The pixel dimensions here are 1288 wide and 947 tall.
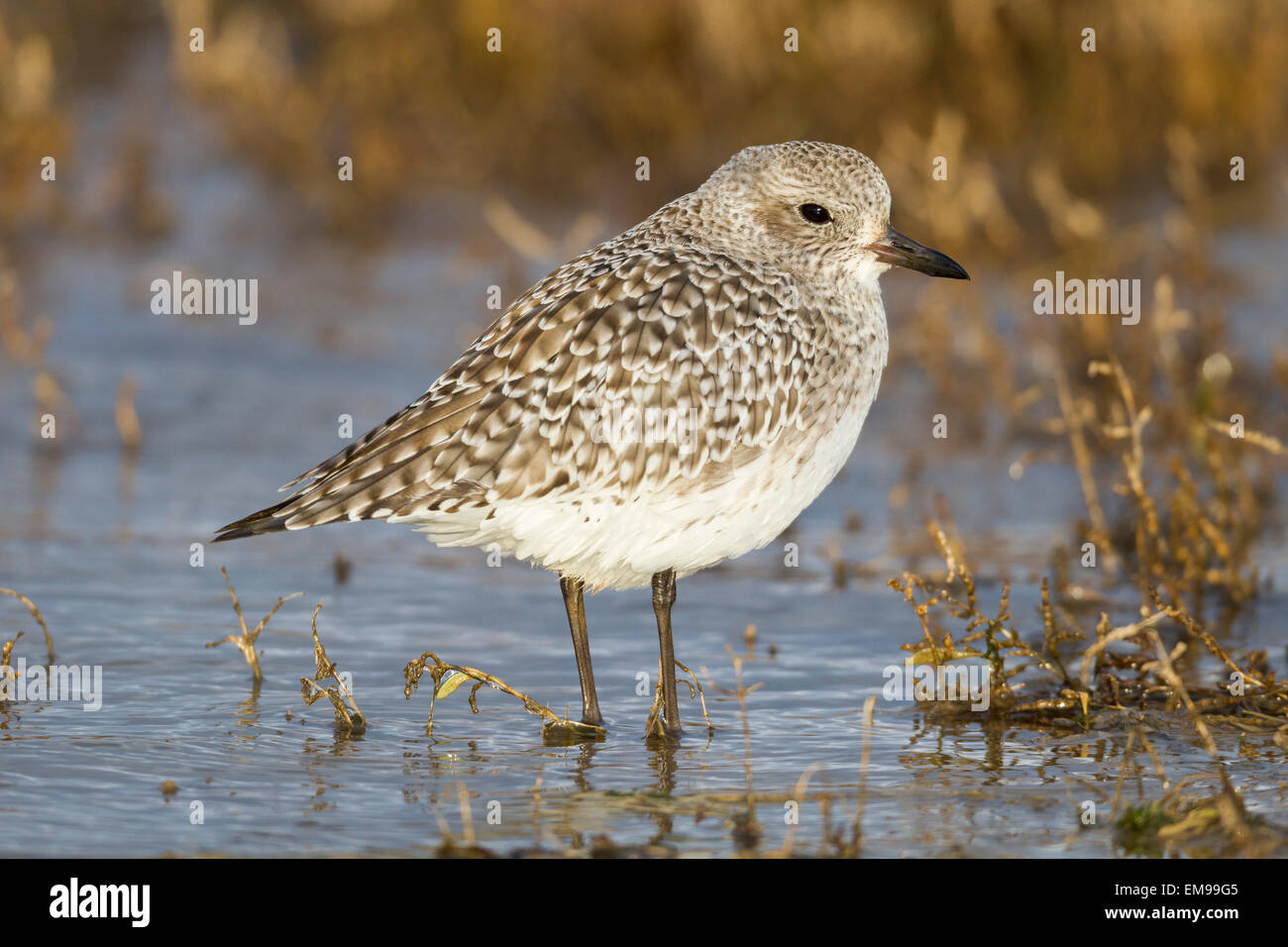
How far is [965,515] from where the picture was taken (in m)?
9.09

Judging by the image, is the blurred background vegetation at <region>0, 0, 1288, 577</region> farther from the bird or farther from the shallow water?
the bird

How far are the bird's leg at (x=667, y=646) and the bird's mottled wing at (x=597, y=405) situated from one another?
551mm

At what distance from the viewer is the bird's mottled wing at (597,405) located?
5.76 meters

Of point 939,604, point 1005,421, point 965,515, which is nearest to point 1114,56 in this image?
point 1005,421

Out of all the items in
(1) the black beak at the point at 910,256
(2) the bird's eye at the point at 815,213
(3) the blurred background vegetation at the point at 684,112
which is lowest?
(1) the black beak at the point at 910,256

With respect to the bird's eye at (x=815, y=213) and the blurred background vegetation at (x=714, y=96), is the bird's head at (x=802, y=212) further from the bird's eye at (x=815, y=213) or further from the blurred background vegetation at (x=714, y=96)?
the blurred background vegetation at (x=714, y=96)

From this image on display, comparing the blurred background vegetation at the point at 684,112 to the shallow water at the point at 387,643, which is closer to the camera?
the shallow water at the point at 387,643

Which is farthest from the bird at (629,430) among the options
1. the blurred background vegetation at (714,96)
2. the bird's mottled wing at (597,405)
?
the blurred background vegetation at (714,96)

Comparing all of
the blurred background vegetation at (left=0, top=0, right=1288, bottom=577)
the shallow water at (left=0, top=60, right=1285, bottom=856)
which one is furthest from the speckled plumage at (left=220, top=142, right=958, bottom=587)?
the blurred background vegetation at (left=0, top=0, right=1288, bottom=577)

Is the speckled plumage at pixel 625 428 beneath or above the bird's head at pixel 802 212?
beneath

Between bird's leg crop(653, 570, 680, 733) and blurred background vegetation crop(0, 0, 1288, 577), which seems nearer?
bird's leg crop(653, 570, 680, 733)

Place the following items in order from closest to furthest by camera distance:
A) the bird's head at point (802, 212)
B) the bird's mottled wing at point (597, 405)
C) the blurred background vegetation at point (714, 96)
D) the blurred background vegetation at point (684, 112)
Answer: the bird's mottled wing at point (597, 405) → the bird's head at point (802, 212) → the blurred background vegetation at point (684, 112) → the blurred background vegetation at point (714, 96)

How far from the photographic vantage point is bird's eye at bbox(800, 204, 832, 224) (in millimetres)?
6414
